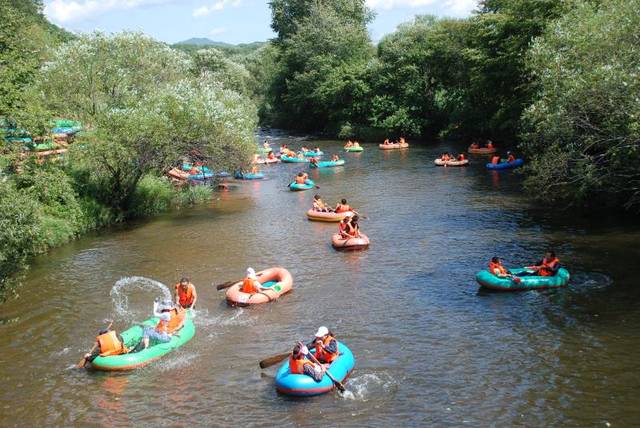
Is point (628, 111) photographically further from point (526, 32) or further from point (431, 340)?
point (526, 32)

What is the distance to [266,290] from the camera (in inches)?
689

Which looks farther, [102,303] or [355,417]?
[102,303]

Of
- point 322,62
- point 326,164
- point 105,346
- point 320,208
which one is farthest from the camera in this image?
point 322,62

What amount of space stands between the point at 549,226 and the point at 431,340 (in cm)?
1126

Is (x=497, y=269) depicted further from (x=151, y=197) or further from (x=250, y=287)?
(x=151, y=197)

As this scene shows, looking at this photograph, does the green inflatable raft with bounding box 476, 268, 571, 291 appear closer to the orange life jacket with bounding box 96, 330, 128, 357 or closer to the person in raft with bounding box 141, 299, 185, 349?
the person in raft with bounding box 141, 299, 185, 349

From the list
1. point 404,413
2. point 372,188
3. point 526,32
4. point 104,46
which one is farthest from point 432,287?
point 526,32

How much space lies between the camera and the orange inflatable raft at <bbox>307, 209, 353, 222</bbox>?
26375 millimetres

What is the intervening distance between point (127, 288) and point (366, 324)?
26.0 ft

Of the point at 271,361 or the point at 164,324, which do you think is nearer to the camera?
the point at 271,361

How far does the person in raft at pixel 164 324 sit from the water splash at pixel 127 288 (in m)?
2.23

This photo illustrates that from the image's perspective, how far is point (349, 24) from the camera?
6688 centimetres

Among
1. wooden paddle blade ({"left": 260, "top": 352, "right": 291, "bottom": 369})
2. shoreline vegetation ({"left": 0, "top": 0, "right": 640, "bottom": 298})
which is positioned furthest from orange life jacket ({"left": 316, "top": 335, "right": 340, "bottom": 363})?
shoreline vegetation ({"left": 0, "top": 0, "right": 640, "bottom": 298})

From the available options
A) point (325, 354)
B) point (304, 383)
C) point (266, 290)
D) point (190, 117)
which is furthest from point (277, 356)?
point (190, 117)
